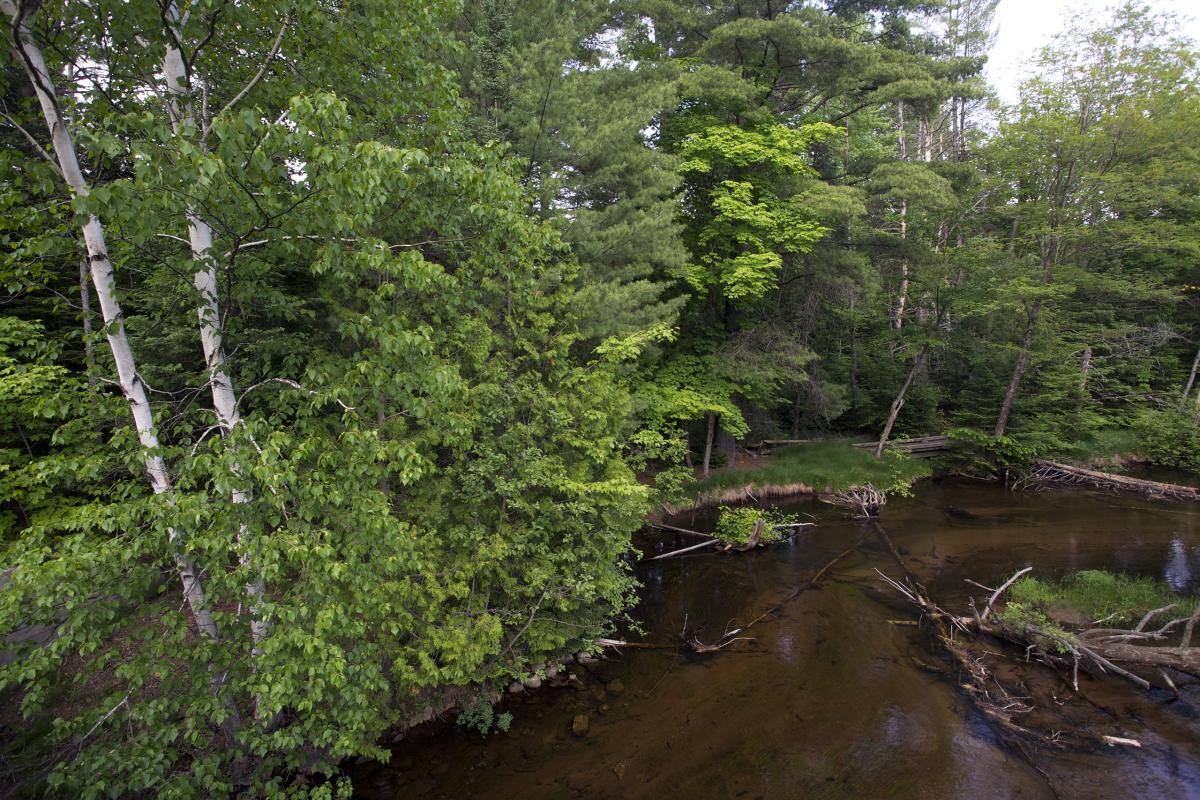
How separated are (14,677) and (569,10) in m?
11.2

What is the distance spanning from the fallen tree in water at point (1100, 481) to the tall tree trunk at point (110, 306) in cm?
1977

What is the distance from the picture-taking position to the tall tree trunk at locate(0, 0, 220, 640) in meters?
3.65

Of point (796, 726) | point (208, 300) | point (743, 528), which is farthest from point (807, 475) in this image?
point (208, 300)

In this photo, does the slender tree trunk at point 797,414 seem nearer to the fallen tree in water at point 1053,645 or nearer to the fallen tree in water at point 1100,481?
the fallen tree in water at point 1100,481

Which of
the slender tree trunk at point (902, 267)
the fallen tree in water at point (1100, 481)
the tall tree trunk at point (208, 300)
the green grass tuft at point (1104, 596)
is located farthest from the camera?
the slender tree trunk at point (902, 267)

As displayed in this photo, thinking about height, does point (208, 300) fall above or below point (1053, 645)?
above

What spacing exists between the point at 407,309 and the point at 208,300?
6.64 ft

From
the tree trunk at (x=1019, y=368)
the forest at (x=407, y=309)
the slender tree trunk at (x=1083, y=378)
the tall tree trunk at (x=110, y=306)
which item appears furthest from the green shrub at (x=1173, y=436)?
the tall tree trunk at (x=110, y=306)

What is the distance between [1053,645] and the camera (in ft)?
24.2

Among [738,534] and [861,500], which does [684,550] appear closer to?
[738,534]

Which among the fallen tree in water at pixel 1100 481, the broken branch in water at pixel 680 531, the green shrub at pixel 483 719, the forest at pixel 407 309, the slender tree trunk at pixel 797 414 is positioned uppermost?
the forest at pixel 407 309

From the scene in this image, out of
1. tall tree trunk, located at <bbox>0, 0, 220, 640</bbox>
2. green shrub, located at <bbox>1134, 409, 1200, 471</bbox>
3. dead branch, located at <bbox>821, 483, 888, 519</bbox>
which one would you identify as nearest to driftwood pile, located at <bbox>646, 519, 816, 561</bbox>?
dead branch, located at <bbox>821, 483, 888, 519</bbox>

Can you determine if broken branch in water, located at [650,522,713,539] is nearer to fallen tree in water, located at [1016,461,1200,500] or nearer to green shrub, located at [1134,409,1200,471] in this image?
fallen tree in water, located at [1016,461,1200,500]

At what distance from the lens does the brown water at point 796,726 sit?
18.4ft
